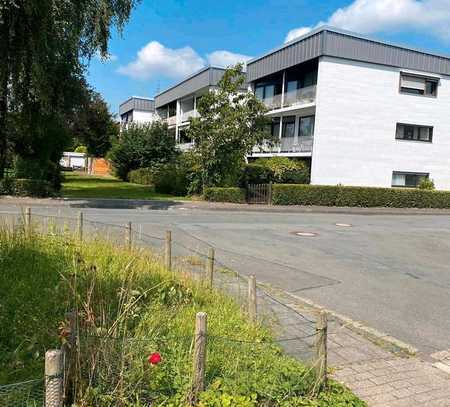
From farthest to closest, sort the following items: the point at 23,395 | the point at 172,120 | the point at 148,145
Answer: the point at 172,120 < the point at 148,145 < the point at 23,395

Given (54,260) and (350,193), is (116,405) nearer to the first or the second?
(54,260)

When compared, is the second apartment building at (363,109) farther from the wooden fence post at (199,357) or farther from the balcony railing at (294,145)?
the wooden fence post at (199,357)

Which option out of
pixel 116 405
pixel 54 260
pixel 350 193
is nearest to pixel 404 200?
pixel 350 193

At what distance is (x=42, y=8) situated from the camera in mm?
14859

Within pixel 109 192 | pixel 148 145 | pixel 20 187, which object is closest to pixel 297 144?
pixel 109 192

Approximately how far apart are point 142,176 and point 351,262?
2815cm

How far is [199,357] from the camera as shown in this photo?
9.88ft

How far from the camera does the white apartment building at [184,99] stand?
3962 centimetres

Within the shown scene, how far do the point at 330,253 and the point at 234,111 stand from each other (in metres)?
13.0

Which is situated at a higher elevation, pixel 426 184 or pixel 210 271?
pixel 426 184

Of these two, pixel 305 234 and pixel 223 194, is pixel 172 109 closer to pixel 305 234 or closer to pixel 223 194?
pixel 223 194

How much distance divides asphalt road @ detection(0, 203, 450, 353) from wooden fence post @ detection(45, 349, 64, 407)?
13.3 ft

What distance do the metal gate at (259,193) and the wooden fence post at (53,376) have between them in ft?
71.3

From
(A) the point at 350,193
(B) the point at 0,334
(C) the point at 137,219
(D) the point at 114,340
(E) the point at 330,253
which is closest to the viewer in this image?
(D) the point at 114,340
